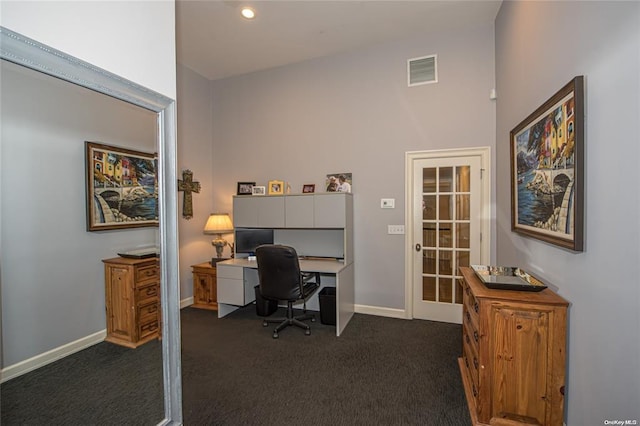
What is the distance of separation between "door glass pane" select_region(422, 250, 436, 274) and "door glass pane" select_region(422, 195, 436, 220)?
1.43ft

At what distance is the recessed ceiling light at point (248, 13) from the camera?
297 centimetres

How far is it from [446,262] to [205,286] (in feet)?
10.8

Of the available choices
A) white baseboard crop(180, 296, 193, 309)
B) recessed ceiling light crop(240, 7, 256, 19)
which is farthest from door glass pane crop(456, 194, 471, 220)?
white baseboard crop(180, 296, 193, 309)

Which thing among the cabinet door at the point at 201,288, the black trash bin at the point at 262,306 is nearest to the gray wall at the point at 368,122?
the black trash bin at the point at 262,306

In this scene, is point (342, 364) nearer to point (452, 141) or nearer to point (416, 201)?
point (416, 201)

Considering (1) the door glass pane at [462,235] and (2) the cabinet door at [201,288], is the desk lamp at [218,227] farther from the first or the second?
(1) the door glass pane at [462,235]

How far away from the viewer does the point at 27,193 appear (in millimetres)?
1177

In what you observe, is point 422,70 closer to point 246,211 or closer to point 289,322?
point 246,211

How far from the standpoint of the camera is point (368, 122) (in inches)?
148

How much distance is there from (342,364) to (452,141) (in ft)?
9.00

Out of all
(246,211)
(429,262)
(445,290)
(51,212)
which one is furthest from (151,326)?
(445,290)

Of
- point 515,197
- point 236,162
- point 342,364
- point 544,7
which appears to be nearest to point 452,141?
point 515,197

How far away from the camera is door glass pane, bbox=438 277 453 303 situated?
348 cm

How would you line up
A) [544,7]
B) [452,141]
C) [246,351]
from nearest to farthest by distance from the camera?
[544,7] < [246,351] < [452,141]
